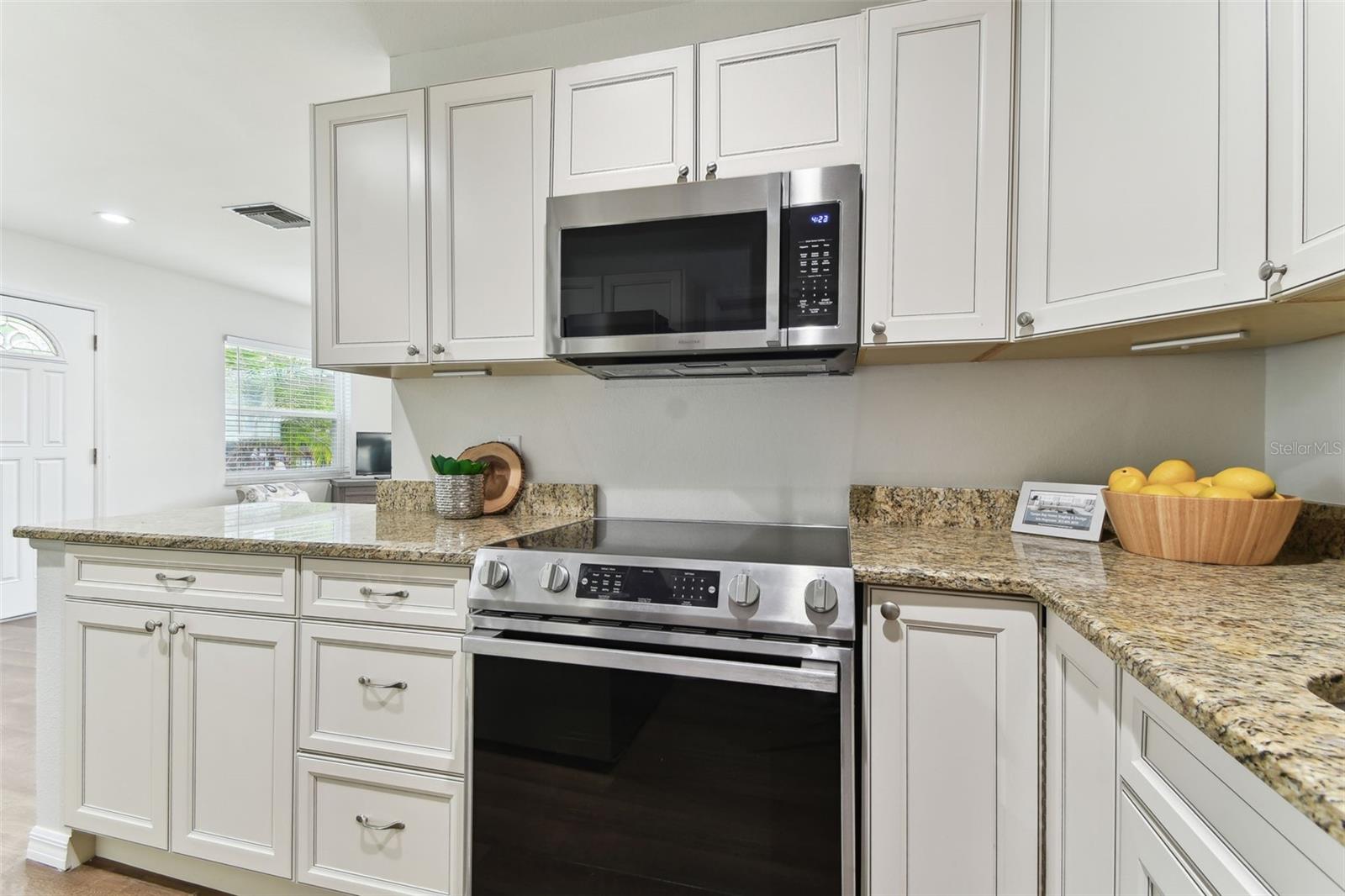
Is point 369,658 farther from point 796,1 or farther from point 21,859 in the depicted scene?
point 796,1

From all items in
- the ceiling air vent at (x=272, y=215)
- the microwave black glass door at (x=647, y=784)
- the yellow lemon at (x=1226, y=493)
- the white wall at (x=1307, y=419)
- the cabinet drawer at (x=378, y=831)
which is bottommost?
the cabinet drawer at (x=378, y=831)

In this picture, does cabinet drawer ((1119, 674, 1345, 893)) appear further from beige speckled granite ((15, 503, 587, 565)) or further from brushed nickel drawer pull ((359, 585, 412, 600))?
brushed nickel drawer pull ((359, 585, 412, 600))

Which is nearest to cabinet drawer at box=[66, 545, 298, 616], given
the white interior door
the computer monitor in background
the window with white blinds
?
the white interior door

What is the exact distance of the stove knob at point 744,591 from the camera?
125 cm

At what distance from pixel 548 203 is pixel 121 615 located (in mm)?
1589

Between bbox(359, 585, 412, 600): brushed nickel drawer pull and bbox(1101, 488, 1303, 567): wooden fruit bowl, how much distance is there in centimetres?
162

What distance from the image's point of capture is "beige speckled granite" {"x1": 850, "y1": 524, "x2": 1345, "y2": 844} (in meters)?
0.54

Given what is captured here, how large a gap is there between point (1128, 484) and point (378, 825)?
1.90 meters

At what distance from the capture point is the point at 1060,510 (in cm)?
163

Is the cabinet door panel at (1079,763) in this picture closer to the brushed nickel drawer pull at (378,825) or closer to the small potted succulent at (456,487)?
the brushed nickel drawer pull at (378,825)

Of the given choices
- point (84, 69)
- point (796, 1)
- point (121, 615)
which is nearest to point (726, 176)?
point (796, 1)

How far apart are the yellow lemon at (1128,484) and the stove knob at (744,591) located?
2.79 feet

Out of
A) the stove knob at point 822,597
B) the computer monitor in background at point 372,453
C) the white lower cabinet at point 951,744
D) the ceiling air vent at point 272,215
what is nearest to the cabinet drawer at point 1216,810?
the white lower cabinet at point 951,744

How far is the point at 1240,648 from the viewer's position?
0.77 metres
